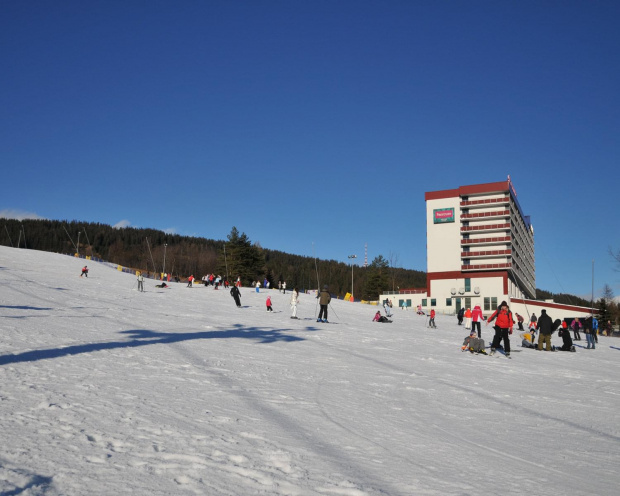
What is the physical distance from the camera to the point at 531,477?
474 centimetres

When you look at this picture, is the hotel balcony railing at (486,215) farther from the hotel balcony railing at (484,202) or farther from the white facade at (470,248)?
the hotel balcony railing at (484,202)

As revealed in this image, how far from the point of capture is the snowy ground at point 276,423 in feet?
13.2

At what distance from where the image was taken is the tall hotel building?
7606 cm

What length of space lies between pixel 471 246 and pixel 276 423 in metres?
78.0

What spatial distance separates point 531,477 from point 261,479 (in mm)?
2620

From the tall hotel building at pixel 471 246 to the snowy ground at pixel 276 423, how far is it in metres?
66.8

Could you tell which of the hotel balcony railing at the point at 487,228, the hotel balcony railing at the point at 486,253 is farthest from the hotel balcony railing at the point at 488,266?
the hotel balcony railing at the point at 487,228

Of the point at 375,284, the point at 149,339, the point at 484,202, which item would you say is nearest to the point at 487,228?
the point at 484,202

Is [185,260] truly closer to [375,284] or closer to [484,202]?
[375,284]

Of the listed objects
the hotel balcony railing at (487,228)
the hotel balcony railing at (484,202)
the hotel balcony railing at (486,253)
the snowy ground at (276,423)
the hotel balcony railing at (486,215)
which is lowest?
the snowy ground at (276,423)

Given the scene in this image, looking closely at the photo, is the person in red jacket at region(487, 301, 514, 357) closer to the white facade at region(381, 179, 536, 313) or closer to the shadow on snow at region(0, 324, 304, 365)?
the shadow on snow at region(0, 324, 304, 365)

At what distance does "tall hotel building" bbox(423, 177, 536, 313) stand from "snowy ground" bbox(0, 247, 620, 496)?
6676 cm

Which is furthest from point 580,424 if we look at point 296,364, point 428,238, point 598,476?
point 428,238

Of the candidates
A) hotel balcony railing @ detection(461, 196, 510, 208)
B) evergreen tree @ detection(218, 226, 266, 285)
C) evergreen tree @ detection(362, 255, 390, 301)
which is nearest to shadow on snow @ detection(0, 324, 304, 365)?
hotel balcony railing @ detection(461, 196, 510, 208)
